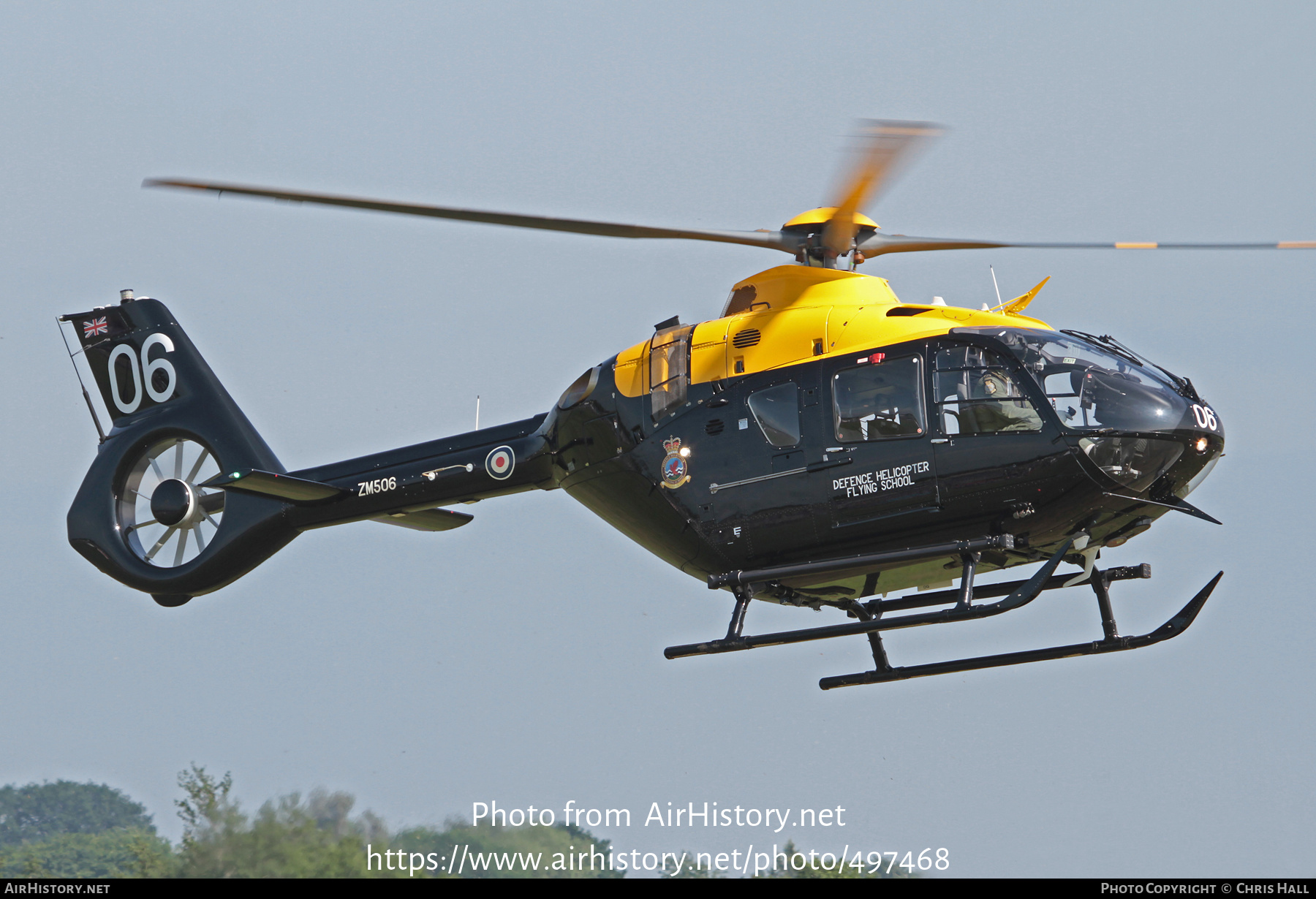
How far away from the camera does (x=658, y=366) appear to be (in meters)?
12.9

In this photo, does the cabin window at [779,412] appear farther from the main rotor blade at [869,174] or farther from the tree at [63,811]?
the tree at [63,811]

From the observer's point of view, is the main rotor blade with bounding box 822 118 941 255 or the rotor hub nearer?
the main rotor blade with bounding box 822 118 941 255

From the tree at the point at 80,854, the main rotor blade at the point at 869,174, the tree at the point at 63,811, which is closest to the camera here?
the main rotor blade at the point at 869,174

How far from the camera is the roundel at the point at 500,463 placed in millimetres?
13789

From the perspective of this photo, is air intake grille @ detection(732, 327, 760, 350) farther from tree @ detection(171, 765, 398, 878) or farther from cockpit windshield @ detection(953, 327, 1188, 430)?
tree @ detection(171, 765, 398, 878)

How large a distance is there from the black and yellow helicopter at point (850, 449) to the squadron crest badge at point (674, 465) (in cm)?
2

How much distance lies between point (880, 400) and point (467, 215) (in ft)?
10.7

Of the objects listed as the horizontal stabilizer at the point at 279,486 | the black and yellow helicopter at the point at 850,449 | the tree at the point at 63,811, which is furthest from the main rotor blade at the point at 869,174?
the tree at the point at 63,811

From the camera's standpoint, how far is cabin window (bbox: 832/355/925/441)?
38.0 ft

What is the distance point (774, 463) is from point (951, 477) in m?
1.38

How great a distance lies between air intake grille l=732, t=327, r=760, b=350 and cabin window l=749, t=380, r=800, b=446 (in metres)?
0.44

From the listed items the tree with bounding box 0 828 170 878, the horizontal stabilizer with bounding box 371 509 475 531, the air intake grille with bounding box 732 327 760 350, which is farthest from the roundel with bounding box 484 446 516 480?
the tree with bounding box 0 828 170 878

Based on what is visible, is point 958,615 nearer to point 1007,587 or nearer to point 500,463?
point 1007,587

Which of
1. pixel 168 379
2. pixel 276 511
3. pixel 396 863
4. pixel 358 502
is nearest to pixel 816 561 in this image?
pixel 358 502
